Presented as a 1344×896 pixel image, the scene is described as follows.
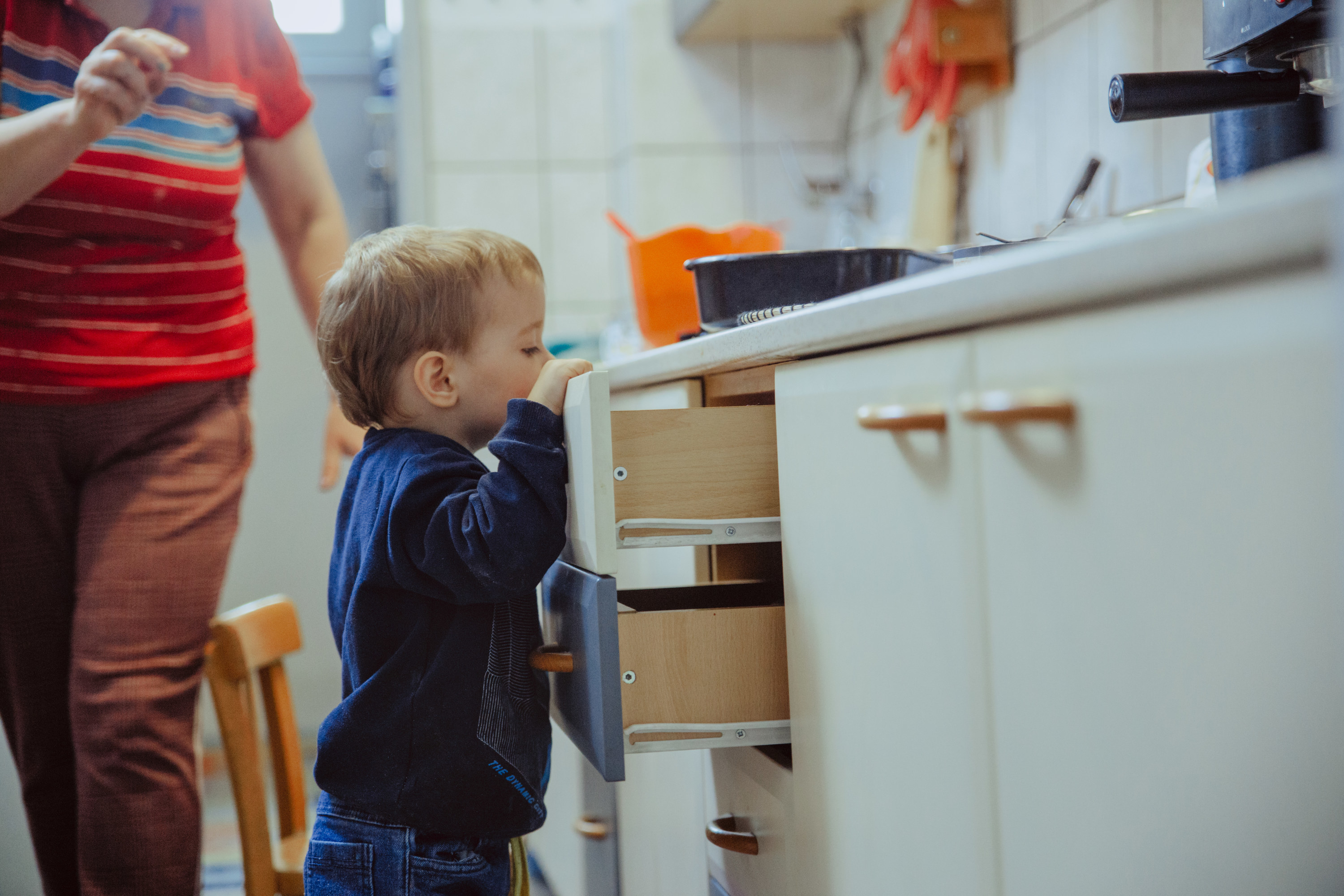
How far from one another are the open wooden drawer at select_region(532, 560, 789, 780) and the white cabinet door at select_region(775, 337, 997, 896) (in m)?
0.04

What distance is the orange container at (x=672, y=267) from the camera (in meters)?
1.65

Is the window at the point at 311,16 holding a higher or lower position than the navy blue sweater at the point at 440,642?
higher

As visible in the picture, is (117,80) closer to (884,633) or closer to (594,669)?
(594,669)

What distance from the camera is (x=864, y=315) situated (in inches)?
26.3

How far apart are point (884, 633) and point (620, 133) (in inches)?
81.8

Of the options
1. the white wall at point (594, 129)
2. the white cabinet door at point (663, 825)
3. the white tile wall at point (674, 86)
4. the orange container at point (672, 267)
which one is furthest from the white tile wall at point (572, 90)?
the white cabinet door at point (663, 825)

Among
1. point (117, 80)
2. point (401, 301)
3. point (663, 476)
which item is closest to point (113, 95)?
point (117, 80)

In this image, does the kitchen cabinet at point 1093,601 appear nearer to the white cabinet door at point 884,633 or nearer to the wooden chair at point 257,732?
the white cabinet door at point 884,633

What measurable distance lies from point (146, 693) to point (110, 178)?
1.73 feet

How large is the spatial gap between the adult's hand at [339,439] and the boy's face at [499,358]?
42 cm

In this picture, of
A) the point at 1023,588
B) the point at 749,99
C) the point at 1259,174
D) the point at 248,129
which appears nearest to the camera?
the point at 1023,588

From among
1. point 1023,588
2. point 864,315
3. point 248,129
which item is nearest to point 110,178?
point 248,129

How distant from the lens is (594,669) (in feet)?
2.70

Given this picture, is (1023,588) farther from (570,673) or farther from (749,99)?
(749,99)
